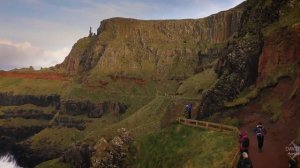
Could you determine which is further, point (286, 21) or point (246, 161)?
point (286, 21)

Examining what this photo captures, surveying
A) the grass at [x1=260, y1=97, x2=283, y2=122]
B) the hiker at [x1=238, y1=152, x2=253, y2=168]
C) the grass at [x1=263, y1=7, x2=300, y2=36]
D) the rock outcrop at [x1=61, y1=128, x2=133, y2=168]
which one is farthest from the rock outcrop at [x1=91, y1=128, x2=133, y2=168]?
the hiker at [x1=238, y1=152, x2=253, y2=168]

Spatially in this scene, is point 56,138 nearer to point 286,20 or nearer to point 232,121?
point 232,121

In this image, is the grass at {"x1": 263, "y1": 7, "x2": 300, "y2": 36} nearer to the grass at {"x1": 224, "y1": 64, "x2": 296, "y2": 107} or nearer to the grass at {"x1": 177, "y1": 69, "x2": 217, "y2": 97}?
the grass at {"x1": 224, "y1": 64, "x2": 296, "y2": 107}

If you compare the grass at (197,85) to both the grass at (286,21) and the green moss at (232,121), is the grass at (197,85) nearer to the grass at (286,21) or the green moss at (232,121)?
the grass at (286,21)

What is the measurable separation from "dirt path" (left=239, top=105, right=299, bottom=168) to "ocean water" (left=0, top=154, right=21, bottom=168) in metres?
118

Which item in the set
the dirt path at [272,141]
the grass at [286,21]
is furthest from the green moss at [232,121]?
the grass at [286,21]

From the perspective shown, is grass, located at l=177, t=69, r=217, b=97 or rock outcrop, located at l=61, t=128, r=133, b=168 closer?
rock outcrop, located at l=61, t=128, r=133, b=168

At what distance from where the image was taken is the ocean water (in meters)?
152

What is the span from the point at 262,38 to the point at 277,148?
71.7 ft

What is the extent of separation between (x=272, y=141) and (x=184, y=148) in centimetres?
1159

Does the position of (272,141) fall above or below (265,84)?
below

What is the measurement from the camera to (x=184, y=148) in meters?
50.8

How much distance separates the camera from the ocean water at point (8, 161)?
152m

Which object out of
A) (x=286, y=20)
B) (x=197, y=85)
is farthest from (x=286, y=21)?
(x=197, y=85)
